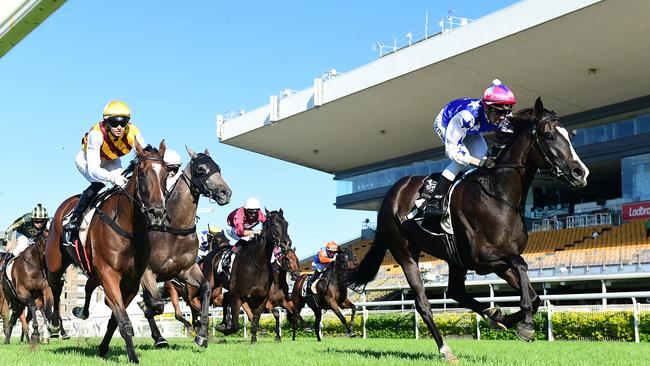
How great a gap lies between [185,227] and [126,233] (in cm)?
278

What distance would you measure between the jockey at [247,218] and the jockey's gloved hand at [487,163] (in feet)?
21.3

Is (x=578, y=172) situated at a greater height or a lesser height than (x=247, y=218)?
lesser

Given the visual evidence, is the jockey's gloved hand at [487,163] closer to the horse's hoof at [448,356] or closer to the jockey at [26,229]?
the horse's hoof at [448,356]

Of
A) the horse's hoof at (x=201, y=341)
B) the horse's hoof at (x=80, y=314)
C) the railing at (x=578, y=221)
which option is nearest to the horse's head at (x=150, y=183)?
the horse's hoof at (x=201, y=341)

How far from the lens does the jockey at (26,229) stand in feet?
37.6

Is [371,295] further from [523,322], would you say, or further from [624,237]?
[523,322]

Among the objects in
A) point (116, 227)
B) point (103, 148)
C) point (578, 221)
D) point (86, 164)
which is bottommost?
point (116, 227)

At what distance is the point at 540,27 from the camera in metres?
23.9

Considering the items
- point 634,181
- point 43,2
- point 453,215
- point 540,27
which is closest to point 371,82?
point 540,27

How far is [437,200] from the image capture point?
6508mm

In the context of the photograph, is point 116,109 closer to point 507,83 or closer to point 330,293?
point 330,293

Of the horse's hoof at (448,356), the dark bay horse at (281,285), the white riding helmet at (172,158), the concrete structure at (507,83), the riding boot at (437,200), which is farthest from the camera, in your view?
the concrete structure at (507,83)

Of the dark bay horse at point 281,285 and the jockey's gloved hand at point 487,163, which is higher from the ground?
the jockey's gloved hand at point 487,163

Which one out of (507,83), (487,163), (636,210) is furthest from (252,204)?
(636,210)
